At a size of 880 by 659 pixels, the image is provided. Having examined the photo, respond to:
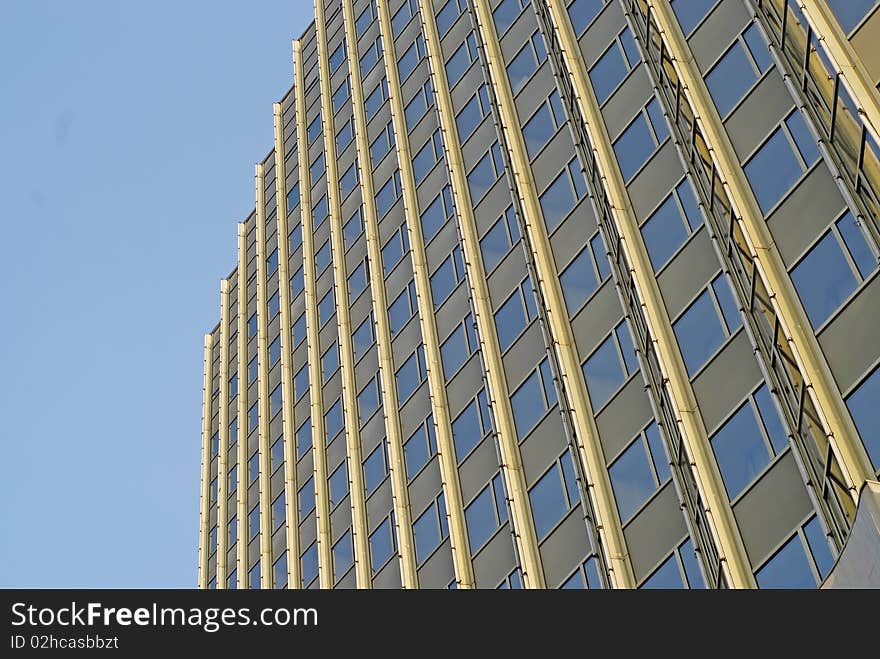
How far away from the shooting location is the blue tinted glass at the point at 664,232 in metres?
31.8

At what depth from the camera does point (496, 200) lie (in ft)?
136

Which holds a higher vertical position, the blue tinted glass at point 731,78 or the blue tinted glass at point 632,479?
the blue tinted glass at point 731,78

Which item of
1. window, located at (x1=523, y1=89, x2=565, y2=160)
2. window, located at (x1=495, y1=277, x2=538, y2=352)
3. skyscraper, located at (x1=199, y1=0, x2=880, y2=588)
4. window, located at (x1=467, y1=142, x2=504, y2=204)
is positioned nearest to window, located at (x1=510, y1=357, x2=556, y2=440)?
skyscraper, located at (x1=199, y1=0, x2=880, y2=588)

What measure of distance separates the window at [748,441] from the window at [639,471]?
2109mm

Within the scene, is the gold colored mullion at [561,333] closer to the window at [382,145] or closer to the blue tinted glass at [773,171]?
the window at [382,145]

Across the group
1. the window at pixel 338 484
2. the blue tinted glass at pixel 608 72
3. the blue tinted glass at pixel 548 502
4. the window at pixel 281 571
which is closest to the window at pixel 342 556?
the window at pixel 338 484

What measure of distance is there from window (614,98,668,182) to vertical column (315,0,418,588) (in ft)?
40.9

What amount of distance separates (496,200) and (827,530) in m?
19.2

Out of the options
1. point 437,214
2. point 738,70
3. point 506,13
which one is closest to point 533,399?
point 738,70

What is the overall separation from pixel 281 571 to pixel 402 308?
11139 mm

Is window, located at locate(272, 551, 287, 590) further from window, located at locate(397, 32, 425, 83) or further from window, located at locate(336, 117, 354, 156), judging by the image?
window, located at locate(397, 32, 425, 83)

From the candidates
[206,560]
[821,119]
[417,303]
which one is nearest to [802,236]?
[821,119]
